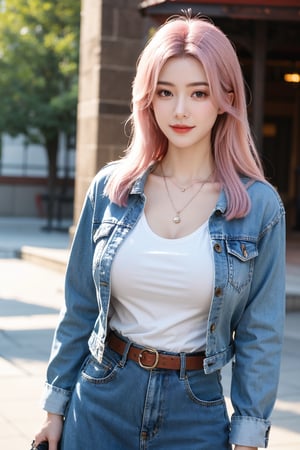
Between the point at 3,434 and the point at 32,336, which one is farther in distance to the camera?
the point at 32,336

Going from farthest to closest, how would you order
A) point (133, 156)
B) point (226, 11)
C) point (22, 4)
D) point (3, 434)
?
point (22, 4) < point (226, 11) < point (3, 434) < point (133, 156)

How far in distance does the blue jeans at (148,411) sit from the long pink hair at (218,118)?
46cm

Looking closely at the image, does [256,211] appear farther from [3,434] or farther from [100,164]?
[100,164]

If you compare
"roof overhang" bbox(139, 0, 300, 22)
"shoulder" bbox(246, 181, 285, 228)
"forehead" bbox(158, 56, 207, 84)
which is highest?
"roof overhang" bbox(139, 0, 300, 22)

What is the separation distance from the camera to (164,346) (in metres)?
2.80

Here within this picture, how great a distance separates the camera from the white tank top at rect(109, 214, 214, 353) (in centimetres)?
278

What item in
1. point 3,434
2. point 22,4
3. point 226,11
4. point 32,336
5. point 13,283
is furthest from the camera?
point 22,4

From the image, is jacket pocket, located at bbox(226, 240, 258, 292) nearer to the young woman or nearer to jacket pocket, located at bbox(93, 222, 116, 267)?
the young woman

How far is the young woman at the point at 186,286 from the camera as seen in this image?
9.15 ft

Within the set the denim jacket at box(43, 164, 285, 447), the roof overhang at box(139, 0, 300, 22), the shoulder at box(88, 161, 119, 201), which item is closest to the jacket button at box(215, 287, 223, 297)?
the denim jacket at box(43, 164, 285, 447)

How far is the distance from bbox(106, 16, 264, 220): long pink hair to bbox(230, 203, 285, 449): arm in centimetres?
15

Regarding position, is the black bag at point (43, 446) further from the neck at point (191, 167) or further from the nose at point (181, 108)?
the nose at point (181, 108)

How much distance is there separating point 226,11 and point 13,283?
444 centimetres

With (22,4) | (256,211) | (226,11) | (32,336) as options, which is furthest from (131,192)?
(22,4)
